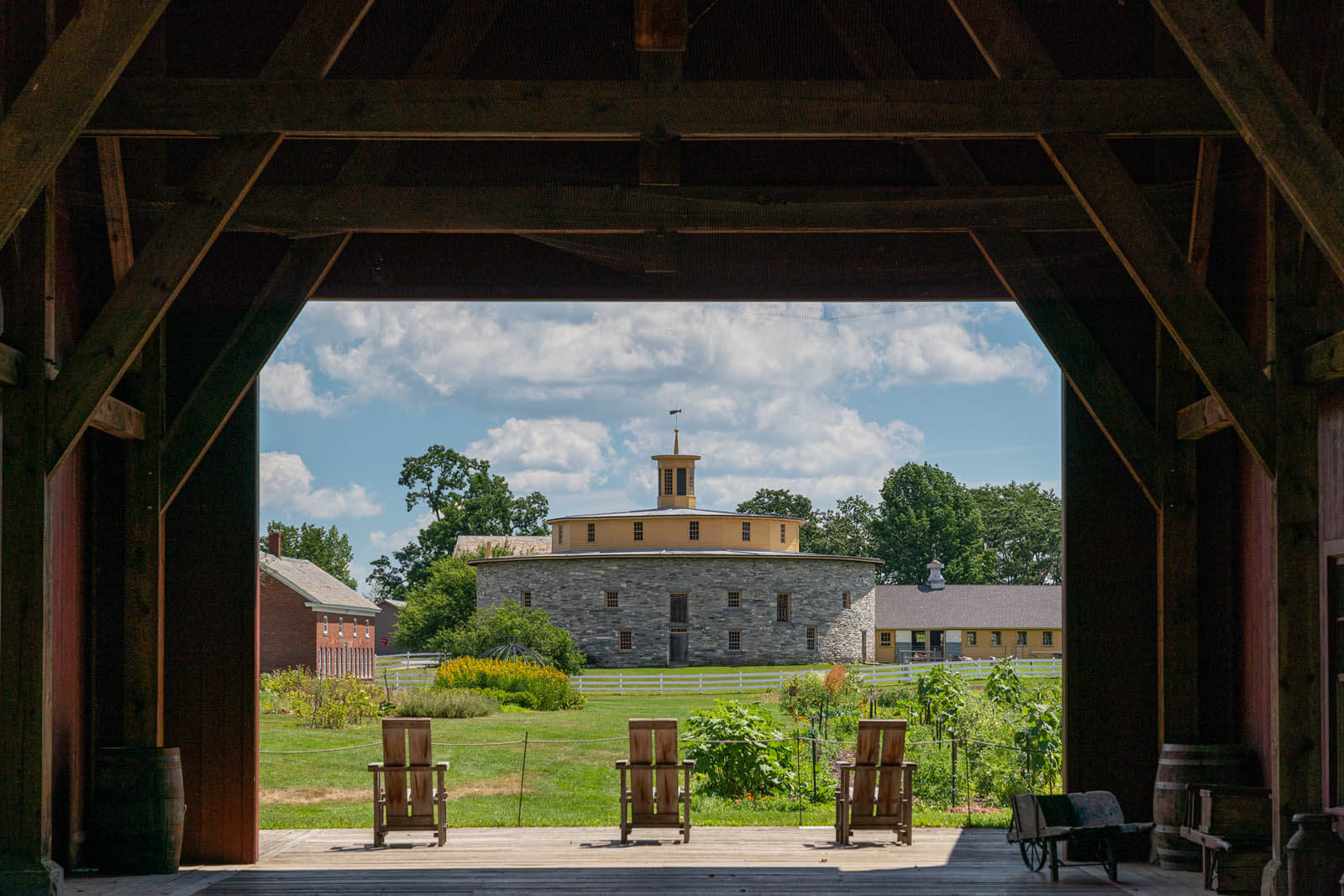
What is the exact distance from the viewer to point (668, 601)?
40.6 m

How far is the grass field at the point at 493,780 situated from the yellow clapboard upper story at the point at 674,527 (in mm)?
21714

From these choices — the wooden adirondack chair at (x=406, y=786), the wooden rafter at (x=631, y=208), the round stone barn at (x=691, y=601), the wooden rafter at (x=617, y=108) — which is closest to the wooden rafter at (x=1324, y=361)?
the wooden rafter at (x=617, y=108)

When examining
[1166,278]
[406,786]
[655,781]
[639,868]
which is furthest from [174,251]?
[655,781]

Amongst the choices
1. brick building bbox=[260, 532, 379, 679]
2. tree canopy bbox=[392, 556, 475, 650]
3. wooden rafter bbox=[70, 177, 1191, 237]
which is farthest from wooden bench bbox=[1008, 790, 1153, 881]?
tree canopy bbox=[392, 556, 475, 650]

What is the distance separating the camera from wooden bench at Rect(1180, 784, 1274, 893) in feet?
22.2

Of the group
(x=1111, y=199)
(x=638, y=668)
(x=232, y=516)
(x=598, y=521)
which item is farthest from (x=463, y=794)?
(x=598, y=521)

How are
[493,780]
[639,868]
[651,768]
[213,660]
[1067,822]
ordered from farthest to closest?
[493,780] < [651,768] < [213,660] < [639,868] < [1067,822]

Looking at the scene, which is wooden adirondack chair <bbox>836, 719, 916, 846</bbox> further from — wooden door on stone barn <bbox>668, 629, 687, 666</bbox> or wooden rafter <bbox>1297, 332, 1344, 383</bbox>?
wooden door on stone barn <bbox>668, 629, 687, 666</bbox>

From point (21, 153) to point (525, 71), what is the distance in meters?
3.88

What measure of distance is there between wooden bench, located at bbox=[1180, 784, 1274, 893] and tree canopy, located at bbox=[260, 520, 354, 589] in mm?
60627

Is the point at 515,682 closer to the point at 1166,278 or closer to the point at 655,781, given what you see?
the point at 655,781

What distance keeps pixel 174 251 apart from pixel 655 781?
4.88 metres

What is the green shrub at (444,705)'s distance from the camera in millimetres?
22266

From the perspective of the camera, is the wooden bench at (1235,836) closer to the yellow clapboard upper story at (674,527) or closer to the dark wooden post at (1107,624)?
the dark wooden post at (1107,624)
